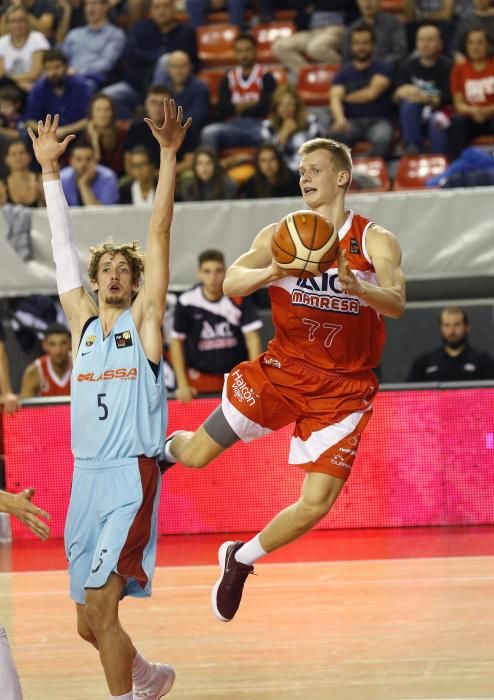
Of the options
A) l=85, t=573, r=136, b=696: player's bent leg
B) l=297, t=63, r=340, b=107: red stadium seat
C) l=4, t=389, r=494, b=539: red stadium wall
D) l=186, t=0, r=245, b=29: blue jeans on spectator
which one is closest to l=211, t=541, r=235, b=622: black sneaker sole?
l=85, t=573, r=136, b=696: player's bent leg

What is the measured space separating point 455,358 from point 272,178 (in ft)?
7.38

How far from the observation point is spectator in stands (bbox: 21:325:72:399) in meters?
9.67

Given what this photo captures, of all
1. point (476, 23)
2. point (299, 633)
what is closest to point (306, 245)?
point (299, 633)

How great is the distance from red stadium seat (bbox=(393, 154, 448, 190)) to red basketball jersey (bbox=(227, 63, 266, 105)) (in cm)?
183

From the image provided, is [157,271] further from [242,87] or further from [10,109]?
[10,109]

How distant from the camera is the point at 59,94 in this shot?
1259 centimetres

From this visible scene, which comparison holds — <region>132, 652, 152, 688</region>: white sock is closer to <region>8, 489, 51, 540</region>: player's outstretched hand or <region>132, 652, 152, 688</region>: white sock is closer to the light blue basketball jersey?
the light blue basketball jersey

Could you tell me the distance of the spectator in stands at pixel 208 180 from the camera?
1052 centimetres

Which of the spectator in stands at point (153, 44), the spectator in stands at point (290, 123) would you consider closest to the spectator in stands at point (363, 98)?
the spectator in stands at point (290, 123)

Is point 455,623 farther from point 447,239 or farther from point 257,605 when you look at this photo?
point 447,239

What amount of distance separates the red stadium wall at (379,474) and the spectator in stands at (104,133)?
10.8 feet

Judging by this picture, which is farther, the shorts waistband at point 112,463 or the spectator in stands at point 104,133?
the spectator in stands at point 104,133

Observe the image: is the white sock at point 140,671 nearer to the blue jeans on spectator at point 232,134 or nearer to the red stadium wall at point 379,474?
the red stadium wall at point 379,474

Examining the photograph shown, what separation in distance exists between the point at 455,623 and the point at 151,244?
108 inches
